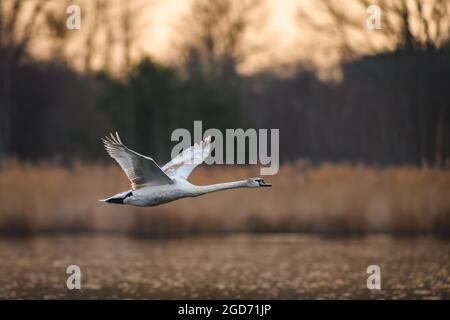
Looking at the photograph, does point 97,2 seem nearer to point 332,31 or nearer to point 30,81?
point 30,81

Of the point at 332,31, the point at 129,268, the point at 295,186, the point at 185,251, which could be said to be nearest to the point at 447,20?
the point at 332,31

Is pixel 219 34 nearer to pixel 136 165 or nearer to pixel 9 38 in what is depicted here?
pixel 9 38

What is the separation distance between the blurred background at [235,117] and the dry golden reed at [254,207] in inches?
1.3

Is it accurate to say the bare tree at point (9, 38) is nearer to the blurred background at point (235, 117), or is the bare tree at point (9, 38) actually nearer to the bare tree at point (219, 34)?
the blurred background at point (235, 117)

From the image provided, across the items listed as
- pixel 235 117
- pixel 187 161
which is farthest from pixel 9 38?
pixel 187 161

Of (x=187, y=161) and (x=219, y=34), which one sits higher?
(x=219, y=34)

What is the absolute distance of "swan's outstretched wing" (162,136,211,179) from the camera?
654 inches

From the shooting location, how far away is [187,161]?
55.5ft

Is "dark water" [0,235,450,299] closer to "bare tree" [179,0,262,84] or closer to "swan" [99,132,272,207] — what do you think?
"swan" [99,132,272,207]

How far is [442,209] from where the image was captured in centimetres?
2606

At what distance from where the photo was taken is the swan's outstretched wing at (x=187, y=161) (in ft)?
54.5

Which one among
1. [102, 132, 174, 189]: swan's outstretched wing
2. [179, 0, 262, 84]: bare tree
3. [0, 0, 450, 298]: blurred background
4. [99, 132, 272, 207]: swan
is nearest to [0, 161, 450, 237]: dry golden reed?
[0, 0, 450, 298]: blurred background

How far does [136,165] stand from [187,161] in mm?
1595

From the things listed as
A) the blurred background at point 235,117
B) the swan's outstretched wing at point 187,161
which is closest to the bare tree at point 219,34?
the blurred background at point 235,117
